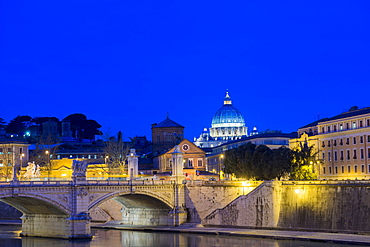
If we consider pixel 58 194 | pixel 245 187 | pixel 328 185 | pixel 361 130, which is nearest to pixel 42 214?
pixel 58 194

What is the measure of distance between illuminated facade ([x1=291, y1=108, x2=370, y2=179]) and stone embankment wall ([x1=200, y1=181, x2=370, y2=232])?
2733cm

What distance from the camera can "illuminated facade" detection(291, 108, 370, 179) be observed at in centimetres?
10544

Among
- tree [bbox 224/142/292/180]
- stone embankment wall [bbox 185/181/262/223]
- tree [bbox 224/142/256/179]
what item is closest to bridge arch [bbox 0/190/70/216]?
stone embankment wall [bbox 185/181/262/223]

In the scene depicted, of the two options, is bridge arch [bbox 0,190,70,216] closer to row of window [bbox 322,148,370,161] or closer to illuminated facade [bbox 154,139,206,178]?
row of window [bbox 322,148,370,161]

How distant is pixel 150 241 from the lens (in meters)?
73.9

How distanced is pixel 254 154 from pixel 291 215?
2747 centimetres

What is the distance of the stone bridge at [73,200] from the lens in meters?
72.4

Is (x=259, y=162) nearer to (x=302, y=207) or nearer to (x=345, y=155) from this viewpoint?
(x=345, y=155)

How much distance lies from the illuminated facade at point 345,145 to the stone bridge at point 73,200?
94.7 ft

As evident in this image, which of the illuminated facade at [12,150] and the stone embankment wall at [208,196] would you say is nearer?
the stone embankment wall at [208,196]

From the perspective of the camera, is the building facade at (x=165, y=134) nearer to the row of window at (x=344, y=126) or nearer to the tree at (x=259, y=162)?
the tree at (x=259, y=162)

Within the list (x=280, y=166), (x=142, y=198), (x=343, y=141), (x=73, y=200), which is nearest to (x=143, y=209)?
(x=142, y=198)

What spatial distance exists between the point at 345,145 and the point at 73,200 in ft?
164

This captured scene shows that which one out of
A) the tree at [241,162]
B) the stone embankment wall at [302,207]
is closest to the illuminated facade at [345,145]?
the tree at [241,162]
